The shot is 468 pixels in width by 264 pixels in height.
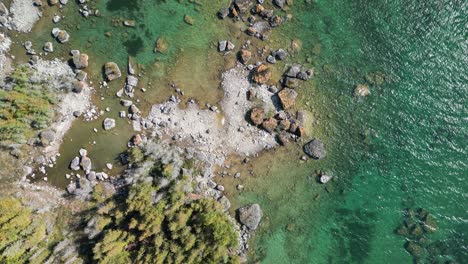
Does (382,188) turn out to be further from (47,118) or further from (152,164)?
(47,118)

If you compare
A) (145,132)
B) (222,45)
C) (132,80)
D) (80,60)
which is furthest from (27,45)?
(222,45)

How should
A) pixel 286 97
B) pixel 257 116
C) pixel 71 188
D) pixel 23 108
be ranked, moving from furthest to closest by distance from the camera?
1. pixel 286 97
2. pixel 257 116
3. pixel 71 188
4. pixel 23 108

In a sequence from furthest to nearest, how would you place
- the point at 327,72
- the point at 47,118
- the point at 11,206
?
the point at 327,72 → the point at 47,118 → the point at 11,206

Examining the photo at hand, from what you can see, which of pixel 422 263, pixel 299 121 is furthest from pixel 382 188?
pixel 299 121

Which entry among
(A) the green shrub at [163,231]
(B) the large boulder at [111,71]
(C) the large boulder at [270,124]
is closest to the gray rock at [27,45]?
(B) the large boulder at [111,71]

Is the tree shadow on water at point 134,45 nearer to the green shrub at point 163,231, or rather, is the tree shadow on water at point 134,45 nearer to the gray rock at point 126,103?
the gray rock at point 126,103

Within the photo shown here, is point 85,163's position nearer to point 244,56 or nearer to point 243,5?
point 244,56
